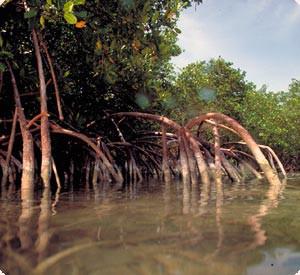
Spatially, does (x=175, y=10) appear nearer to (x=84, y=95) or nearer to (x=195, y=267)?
(x=84, y=95)

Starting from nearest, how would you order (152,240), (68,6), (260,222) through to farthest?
1. (152,240)
2. (260,222)
3. (68,6)

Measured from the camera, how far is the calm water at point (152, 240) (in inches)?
48.1

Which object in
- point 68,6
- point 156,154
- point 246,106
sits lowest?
point 156,154

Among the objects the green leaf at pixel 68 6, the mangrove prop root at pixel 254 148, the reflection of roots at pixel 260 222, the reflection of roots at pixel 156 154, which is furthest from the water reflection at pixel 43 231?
the mangrove prop root at pixel 254 148

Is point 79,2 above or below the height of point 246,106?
below

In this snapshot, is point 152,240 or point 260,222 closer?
point 152,240


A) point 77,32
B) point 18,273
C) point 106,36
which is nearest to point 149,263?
point 18,273

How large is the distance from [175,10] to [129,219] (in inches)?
104

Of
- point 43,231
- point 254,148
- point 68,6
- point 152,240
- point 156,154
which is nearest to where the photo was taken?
point 152,240

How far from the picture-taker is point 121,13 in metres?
4.34

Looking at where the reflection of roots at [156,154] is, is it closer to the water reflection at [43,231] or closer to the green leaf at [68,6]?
the water reflection at [43,231]

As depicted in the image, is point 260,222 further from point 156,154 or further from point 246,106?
point 246,106

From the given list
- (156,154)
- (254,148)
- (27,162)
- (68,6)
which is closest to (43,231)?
(68,6)

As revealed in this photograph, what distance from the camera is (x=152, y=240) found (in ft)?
5.13
